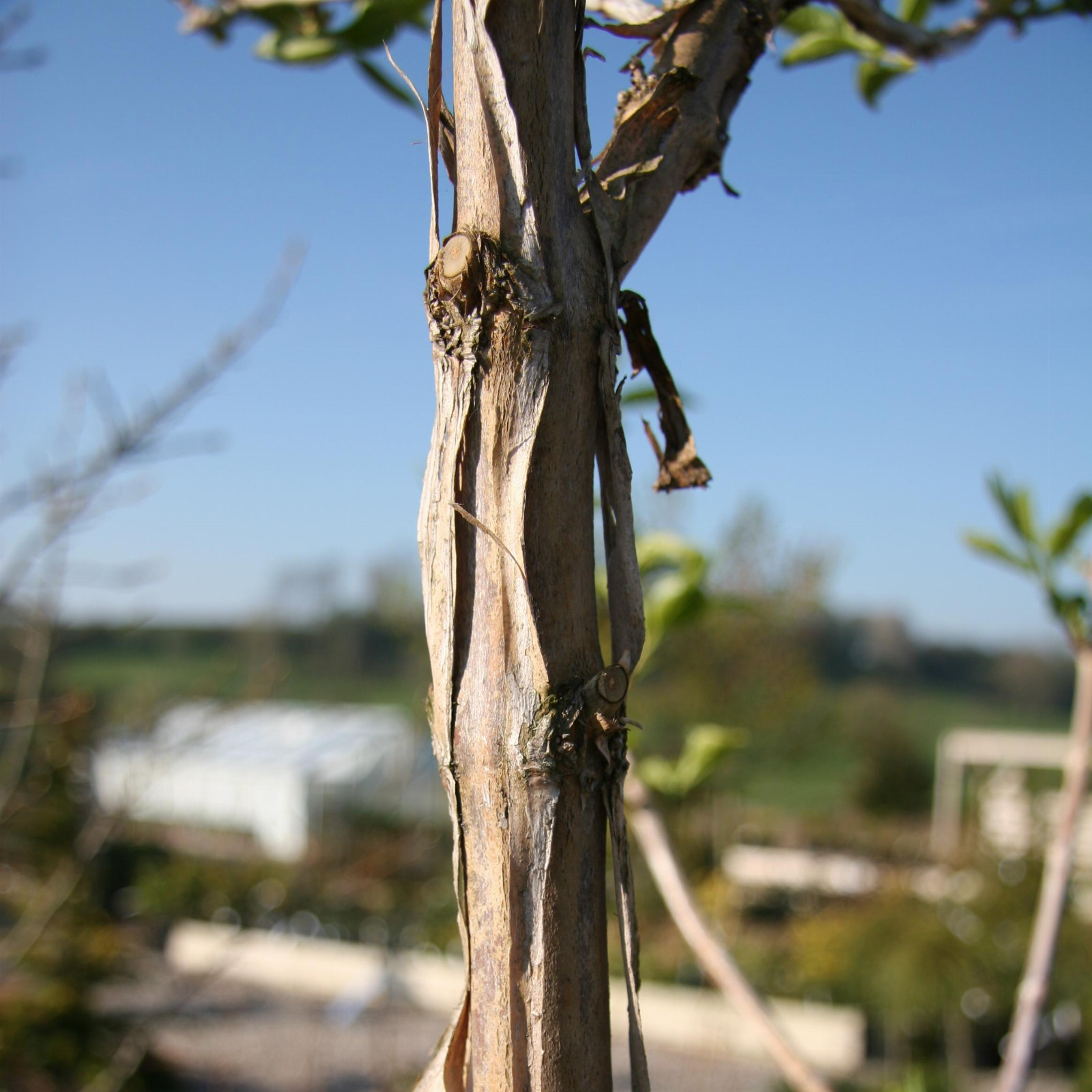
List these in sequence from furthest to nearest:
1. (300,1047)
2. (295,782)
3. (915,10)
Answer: (295,782)
(300,1047)
(915,10)

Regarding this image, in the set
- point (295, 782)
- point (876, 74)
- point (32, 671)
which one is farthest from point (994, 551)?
point (295, 782)

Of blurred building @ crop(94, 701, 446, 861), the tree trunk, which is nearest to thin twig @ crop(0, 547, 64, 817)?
the tree trunk

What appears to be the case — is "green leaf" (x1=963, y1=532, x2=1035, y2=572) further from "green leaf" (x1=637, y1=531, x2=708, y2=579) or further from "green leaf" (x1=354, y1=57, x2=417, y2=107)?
"green leaf" (x1=354, y1=57, x2=417, y2=107)

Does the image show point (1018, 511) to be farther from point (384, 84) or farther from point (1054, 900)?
point (384, 84)

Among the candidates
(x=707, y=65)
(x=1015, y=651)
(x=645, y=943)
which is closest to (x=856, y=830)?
(x=645, y=943)

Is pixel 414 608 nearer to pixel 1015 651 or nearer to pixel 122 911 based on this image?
pixel 122 911
